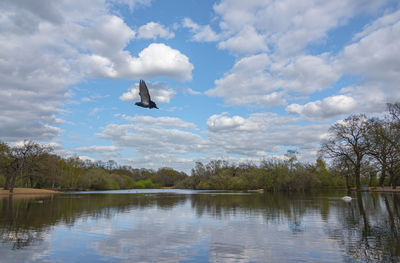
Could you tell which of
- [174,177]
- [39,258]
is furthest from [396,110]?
[174,177]

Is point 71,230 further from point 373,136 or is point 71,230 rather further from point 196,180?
point 196,180

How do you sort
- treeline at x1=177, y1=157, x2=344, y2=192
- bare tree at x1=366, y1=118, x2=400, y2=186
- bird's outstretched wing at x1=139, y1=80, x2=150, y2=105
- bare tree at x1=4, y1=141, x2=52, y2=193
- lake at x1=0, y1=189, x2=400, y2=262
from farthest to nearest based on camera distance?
treeline at x1=177, y1=157, x2=344, y2=192 → bare tree at x1=4, y1=141, x2=52, y2=193 → bare tree at x1=366, y1=118, x2=400, y2=186 → bird's outstretched wing at x1=139, y1=80, x2=150, y2=105 → lake at x1=0, y1=189, x2=400, y2=262

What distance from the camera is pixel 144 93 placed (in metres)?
12.8

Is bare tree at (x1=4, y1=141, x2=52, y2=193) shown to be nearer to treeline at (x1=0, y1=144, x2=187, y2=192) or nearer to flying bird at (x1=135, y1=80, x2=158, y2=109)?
treeline at (x1=0, y1=144, x2=187, y2=192)

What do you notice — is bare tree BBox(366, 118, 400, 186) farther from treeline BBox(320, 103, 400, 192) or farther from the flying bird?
the flying bird

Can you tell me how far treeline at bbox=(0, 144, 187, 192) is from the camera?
59.6m

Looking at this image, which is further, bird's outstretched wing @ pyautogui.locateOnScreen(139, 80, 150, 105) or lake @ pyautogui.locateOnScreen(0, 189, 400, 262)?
bird's outstretched wing @ pyautogui.locateOnScreen(139, 80, 150, 105)

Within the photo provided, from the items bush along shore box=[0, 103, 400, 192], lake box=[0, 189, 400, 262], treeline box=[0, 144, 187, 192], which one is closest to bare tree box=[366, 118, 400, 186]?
bush along shore box=[0, 103, 400, 192]

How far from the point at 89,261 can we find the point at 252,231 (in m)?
7.89

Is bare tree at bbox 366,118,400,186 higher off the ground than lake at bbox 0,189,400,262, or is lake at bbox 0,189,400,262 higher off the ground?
bare tree at bbox 366,118,400,186

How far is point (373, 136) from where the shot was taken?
5184 centimetres

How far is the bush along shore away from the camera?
52.1 meters

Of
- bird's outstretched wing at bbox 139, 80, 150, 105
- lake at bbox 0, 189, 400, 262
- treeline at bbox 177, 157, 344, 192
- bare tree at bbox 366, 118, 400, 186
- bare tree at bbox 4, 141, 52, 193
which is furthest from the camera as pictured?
treeline at bbox 177, 157, 344, 192

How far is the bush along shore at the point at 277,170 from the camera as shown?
5209 centimetres
